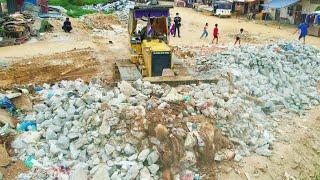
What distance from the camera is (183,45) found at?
794 inches

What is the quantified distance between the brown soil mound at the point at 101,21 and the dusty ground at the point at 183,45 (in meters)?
0.88

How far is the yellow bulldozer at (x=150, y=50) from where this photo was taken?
461 inches

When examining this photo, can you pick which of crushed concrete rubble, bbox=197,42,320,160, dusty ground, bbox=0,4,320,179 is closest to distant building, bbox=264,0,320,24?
dusty ground, bbox=0,4,320,179

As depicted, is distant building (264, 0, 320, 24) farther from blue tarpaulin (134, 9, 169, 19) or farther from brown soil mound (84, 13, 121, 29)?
blue tarpaulin (134, 9, 169, 19)

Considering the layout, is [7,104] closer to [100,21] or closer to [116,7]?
[100,21]

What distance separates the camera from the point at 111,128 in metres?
9.29

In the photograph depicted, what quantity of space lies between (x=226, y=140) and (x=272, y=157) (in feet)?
3.70

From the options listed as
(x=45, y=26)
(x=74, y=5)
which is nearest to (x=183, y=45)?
(x=45, y=26)

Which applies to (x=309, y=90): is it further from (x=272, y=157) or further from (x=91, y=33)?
(x=91, y=33)

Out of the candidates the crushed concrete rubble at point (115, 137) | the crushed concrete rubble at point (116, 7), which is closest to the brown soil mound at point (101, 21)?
the crushed concrete rubble at point (116, 7)

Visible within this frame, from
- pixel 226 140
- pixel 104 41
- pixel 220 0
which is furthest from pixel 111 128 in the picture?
pixel 220 0

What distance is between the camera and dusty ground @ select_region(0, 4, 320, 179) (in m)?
9.57

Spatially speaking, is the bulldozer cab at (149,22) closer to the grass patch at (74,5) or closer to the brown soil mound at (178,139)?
the brown soil mound at (178,139)

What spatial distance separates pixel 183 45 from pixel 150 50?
28.1ft
